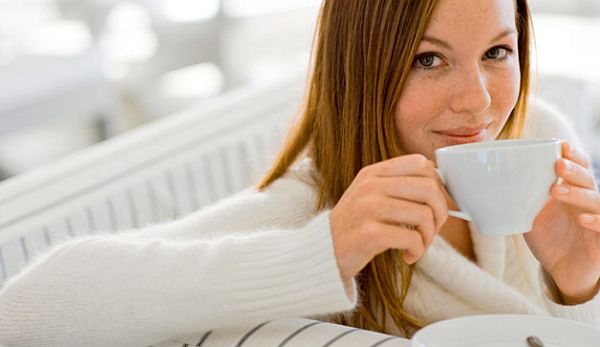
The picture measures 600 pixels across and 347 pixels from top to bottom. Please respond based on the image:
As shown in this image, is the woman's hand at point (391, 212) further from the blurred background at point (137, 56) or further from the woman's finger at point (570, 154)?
the blurred background at point (137, 56)

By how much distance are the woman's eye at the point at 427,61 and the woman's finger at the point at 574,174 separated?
0.73ft

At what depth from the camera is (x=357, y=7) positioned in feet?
3.37

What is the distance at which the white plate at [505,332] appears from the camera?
776 millimetres

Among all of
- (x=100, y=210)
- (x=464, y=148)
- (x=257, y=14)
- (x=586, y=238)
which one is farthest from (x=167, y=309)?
(x=257, y=14)

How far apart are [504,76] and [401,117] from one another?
0.12 m

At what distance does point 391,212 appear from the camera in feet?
2.66

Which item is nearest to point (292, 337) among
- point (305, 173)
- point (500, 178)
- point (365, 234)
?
point (365, 234)

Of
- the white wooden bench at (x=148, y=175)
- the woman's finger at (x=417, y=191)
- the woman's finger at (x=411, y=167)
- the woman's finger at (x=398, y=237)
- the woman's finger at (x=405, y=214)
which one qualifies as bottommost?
the white wooden bench at (x=148, y=175)

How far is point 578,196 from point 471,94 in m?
0.18

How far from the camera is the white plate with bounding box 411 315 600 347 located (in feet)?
2.55

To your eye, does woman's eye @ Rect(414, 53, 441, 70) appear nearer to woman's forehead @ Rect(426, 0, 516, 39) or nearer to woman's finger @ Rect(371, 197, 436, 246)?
woman's forehead @ Rect(426, 0, 516, 39)

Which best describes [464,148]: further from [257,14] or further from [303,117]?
[257,14]

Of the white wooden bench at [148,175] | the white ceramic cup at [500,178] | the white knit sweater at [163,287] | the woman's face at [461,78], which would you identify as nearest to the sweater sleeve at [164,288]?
the white knit sweater at [163,287]

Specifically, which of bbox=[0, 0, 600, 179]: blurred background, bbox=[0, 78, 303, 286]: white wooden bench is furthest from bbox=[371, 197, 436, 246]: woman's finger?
bbox=[0, 0, 600, 179]: blurred background
